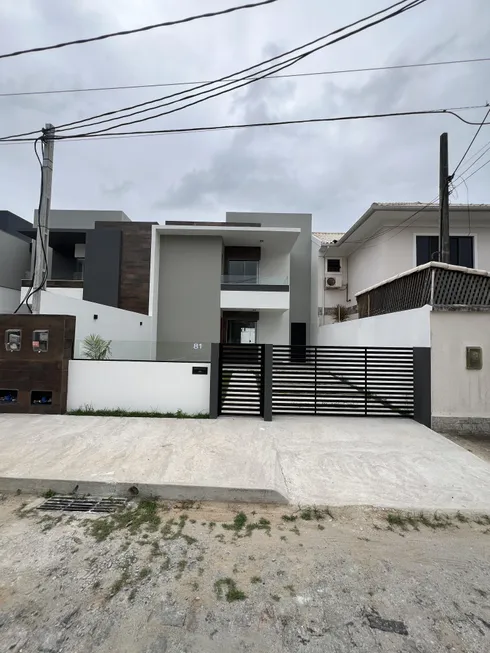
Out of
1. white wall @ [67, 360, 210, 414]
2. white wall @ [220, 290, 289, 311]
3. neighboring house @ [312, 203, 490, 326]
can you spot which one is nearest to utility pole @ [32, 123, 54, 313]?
white wall @ [67, 360, 210, 414]

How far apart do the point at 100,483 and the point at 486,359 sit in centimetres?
701

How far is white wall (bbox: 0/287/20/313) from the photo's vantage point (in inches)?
449

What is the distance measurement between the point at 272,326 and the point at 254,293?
2.48m

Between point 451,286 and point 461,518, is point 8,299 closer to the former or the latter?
point 451,286

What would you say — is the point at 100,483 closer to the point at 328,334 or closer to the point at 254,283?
the point at 254,283

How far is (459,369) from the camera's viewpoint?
6.02 meters

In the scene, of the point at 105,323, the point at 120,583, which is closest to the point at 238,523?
the point at 120,583

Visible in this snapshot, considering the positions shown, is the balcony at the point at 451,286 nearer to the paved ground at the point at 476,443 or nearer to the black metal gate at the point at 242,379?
the paved ground at the point at 476,443

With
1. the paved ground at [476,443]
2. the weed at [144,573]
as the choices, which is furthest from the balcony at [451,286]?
the weed at [144,573]

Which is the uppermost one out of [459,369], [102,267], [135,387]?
[102,267]

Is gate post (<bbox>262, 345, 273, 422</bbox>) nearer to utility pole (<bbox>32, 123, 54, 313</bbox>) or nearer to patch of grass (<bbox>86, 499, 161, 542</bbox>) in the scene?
patch of grass (<bbox>86, 499, 161, 542</bbox>)

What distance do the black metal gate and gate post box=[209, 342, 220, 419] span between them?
0.29ft

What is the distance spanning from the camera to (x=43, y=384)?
6.31m

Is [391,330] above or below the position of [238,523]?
above
